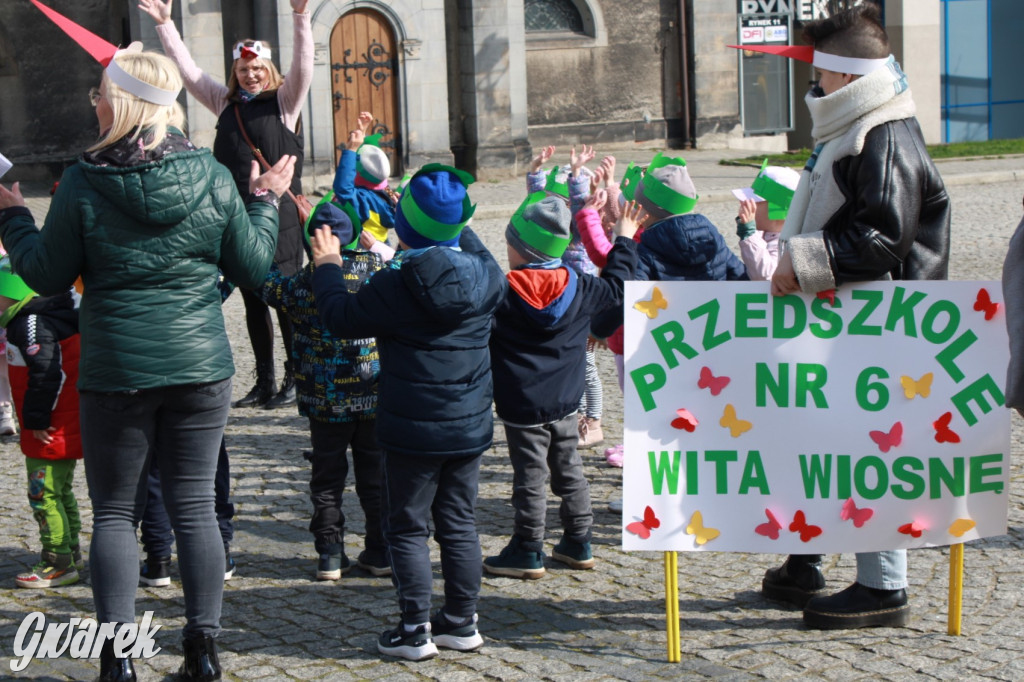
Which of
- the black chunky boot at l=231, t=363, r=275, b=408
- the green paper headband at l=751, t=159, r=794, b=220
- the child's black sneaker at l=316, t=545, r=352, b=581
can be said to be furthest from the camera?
the black chunky boot at l=231, t=363, r=275, b=408

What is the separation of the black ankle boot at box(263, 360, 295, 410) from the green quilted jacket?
169 inches

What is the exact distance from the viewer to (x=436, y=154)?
2131 centimetres

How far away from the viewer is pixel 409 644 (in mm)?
4438

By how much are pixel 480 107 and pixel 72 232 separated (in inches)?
714

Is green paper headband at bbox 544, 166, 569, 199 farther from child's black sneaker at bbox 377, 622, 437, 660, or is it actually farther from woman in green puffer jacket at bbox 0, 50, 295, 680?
child's black sneaker at bbox 377, 622, 437, 660

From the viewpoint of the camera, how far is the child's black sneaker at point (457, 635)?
14.8 feet

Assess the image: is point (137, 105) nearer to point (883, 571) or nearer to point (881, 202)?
point (881, 202)

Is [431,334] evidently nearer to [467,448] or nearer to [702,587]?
[467,448]

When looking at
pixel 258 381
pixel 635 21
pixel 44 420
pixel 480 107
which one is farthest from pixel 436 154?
pixel 44 420

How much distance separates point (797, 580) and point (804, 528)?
0.42 meters

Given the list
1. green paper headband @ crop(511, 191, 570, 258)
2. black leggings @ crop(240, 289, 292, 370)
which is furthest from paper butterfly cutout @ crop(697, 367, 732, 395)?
black leggings @ crop(240, 289, 292, 370)

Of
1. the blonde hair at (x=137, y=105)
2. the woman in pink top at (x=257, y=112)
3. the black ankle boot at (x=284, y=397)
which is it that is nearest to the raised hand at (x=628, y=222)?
the blonde hair at (x=137, y=105)

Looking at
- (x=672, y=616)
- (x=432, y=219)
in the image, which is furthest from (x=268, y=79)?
(x=672, y=616)

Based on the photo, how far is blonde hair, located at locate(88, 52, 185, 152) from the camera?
13.2 ft
